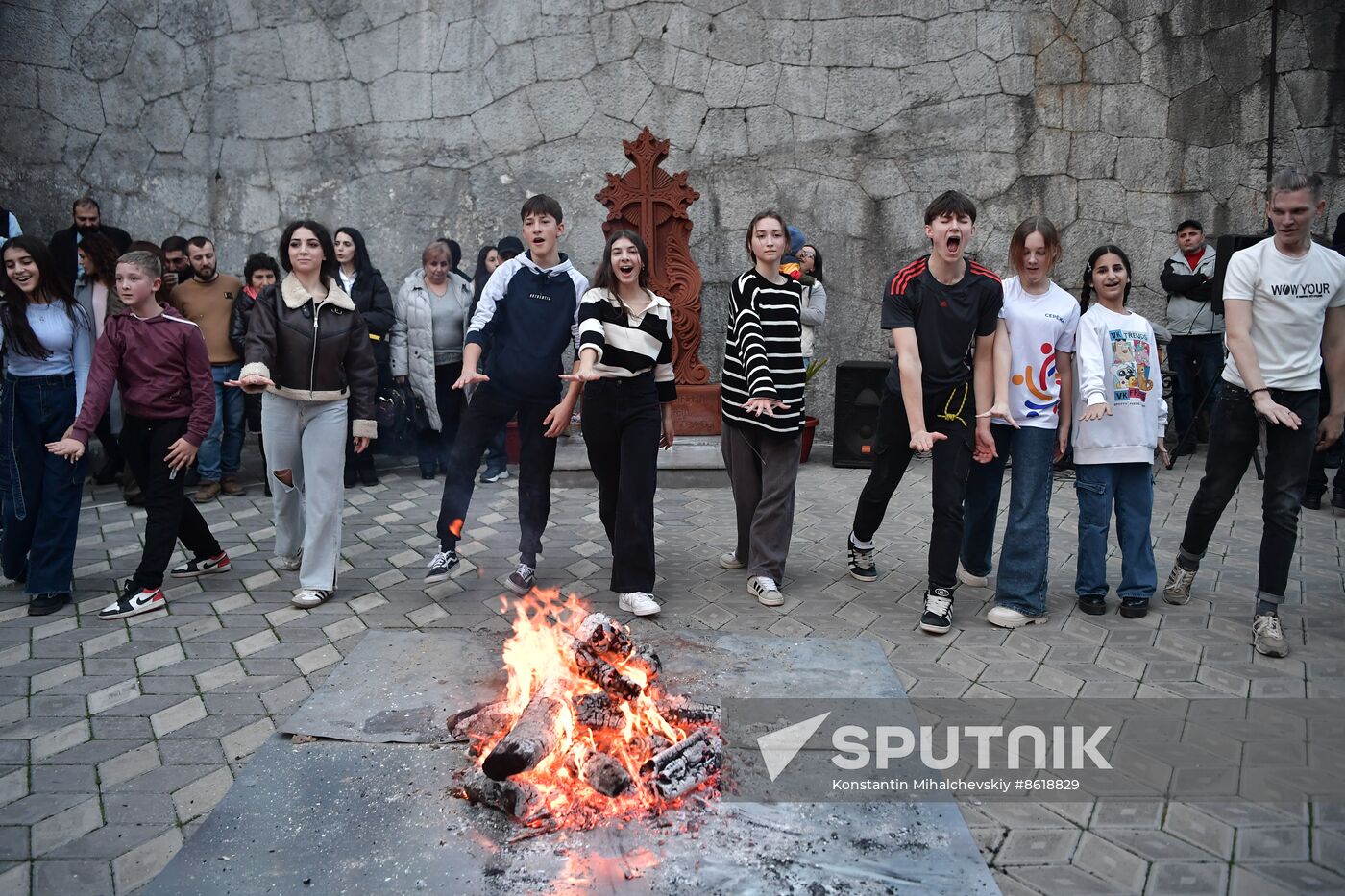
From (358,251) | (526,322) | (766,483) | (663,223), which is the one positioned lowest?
(766,483)

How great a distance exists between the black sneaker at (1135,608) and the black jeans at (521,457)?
9.97 feet

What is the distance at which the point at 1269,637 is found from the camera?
15.2ft

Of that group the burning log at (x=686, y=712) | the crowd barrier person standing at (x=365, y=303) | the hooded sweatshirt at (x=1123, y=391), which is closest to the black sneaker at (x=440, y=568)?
the burning log at (x=686, y=712)

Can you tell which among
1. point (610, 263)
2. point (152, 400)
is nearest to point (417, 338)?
point (152, 400)

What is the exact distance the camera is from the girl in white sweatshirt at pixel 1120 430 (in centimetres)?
502

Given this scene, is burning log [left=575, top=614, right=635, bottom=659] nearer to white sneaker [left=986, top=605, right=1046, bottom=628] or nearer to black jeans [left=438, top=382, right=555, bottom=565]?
black jeans [left=438, top=382, right=555, bottom=565]

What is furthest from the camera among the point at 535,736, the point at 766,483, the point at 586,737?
the point at 766,483

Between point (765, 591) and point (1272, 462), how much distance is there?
2480 millimetres

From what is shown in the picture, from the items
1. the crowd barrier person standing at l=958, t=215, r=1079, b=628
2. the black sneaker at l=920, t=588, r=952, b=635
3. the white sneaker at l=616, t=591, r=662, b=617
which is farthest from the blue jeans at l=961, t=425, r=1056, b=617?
the white sneaker at l=616, t=591, r=662, b=617

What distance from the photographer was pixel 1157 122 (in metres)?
9.36

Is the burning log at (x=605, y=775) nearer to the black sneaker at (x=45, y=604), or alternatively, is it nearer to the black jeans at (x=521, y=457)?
the black jeans at (x=521, y=457)

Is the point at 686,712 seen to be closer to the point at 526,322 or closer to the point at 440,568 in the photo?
the point at 440,568

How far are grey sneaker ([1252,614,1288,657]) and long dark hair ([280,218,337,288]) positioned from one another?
16.1 feet

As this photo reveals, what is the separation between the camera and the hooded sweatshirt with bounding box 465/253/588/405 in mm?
5473
